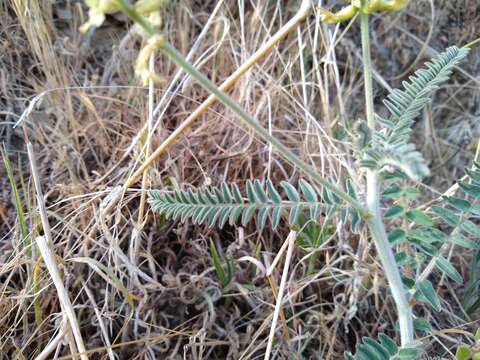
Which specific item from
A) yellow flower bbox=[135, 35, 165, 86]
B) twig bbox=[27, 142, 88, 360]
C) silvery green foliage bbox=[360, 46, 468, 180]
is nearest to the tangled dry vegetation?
twig bbox=[27, 142, 88, 360]

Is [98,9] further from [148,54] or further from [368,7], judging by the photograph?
[368,7]

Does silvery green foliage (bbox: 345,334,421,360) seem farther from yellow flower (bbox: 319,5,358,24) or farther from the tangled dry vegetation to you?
yellow flower (bbox: 319,5,358,24)

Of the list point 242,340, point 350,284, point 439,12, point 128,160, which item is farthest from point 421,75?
point 439,12

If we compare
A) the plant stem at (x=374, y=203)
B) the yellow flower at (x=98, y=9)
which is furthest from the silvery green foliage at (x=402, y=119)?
the yellow flower at (x=98, y=9)

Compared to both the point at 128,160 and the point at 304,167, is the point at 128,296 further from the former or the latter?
the point at 304,167

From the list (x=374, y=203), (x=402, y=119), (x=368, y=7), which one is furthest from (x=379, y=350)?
(x=368, y=7)
